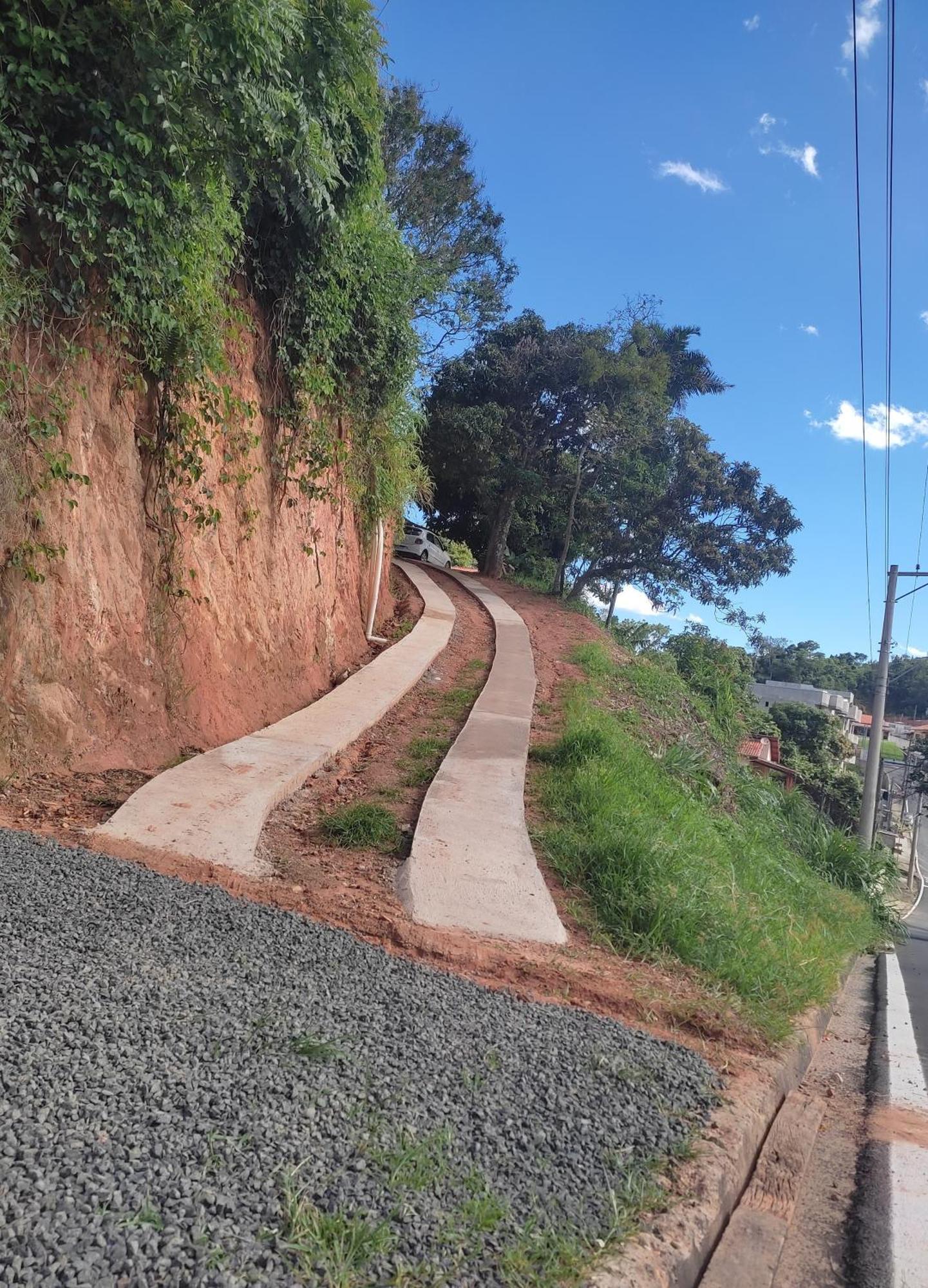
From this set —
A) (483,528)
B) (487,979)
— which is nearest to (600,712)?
(487,979)

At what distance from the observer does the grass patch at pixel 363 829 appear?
5648mm

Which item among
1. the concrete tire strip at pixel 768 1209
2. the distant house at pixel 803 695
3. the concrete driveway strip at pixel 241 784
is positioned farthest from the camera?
the distant house at pixel 803 695

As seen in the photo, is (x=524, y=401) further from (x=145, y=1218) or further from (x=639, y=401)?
(x=145, y=1218)

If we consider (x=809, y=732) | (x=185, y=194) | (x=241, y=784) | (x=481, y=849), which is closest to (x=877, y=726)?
(x=481, y=849)

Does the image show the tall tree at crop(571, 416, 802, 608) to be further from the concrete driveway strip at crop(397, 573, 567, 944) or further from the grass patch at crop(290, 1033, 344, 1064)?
the grass patch at crop(290, 1033, 344, 1064)

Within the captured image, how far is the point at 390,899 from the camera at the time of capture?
4793mm

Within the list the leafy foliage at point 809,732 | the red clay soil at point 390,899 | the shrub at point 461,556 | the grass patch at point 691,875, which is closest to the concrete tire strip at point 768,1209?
the red clay soil at point 390,899

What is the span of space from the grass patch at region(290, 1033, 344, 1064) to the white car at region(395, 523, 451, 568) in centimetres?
2441

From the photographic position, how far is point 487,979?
3969 millimetres

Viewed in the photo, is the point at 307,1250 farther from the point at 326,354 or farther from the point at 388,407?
the point at 388,407

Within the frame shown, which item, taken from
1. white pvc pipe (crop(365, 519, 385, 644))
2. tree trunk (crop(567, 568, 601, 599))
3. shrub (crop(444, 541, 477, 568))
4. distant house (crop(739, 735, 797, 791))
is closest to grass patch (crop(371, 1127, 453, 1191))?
white pvc pipe (crop(365, 519, 385, 644))

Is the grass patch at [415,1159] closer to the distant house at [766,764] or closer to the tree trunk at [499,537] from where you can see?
the tree trunk at [499,537]

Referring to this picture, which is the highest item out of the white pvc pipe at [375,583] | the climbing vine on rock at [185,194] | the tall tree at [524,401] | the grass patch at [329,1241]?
the tall tree at [524,401]

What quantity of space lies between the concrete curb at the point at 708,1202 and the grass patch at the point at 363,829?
270 cm
